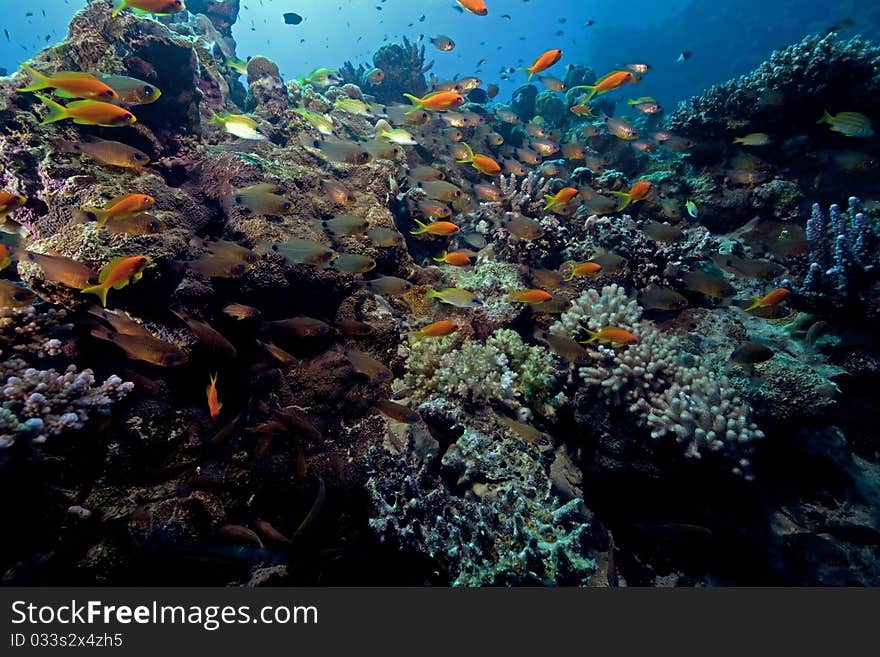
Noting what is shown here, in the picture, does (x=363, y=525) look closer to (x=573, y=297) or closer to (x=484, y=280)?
(x=484, y=280)

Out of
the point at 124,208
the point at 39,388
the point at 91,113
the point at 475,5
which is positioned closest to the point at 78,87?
the point at 91,113

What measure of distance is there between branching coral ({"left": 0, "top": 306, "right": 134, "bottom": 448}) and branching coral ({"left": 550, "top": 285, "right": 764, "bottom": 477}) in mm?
4235

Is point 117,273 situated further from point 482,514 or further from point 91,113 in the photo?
point 482,514

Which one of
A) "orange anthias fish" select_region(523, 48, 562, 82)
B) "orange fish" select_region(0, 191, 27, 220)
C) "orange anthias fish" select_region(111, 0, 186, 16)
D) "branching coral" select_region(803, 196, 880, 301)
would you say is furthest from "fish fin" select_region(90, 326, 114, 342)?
"branching coral" select_region(803, 196, 880, 301)

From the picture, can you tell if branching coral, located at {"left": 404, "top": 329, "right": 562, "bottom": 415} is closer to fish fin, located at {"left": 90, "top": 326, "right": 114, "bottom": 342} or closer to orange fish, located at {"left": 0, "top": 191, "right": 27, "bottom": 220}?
fish fin, located at {"left": 90, "top": 326, "right": 114, "bottom": 342}

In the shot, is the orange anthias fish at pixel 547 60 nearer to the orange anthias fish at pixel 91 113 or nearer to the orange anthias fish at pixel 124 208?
the orange anthias fish at pixel 91 113

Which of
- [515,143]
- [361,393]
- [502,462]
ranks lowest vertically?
[502,462]

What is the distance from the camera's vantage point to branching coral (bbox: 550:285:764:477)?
138 inches

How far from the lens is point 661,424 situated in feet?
11.8

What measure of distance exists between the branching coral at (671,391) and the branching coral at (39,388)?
4.24 metres

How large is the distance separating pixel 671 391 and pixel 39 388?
5.22 metres

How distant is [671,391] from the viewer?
3.79 m
